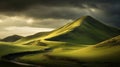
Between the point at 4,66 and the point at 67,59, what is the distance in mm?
54057

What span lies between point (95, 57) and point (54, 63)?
31.1 metres

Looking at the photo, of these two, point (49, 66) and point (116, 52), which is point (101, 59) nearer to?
point (116, 52)

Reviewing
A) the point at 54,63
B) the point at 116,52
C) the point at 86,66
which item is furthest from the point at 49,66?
the point at 116,52

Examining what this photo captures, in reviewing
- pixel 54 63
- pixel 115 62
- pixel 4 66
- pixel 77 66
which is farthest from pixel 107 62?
pixel 4 66

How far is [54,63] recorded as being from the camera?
18275cm

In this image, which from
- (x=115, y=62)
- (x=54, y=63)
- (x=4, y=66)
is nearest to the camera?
(x=4, y=66)

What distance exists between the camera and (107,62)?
567 ft

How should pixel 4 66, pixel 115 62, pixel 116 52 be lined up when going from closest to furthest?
1. pixel 4 66
2. pixel 115 62
3. pixel 116 52

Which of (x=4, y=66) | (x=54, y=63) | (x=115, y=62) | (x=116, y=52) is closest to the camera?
(x=4, y=66)

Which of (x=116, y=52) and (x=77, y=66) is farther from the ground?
(x=116, y=52)

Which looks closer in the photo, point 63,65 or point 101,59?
point 63,65

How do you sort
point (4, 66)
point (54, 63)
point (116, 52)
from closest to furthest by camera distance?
point (4, 66) → point (54, 63) → point (116, 52)

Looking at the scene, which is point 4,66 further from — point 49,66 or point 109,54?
point 109,54

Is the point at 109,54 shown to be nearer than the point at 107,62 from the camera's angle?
No
